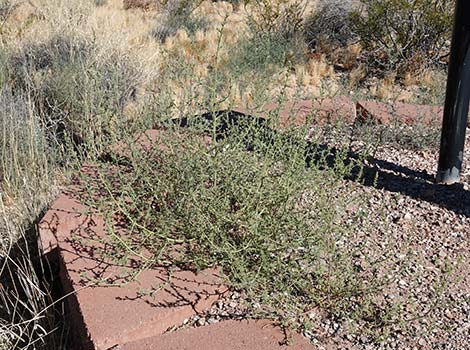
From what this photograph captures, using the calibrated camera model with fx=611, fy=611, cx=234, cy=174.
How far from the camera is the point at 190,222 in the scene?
9.63ft

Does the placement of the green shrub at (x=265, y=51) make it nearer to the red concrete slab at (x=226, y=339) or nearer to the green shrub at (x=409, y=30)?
the green shrub at (x=409, y=30)

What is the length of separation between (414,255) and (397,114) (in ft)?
7.47

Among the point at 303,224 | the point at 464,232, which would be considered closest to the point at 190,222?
the point at 303,224

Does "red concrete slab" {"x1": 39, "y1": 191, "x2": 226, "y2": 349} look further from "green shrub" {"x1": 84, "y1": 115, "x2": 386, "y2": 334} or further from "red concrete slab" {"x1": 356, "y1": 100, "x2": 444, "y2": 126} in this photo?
"red concrete slab" {"x1": 356, "y1": 100, "x2": 444, "y2": 126}

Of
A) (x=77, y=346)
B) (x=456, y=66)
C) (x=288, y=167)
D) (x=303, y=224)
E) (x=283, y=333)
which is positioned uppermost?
(x=456, y=66)

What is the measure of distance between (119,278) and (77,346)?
1.19 ft

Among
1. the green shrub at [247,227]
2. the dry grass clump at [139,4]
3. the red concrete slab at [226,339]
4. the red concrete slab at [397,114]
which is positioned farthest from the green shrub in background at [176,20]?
the red concrete slab at [226,339]

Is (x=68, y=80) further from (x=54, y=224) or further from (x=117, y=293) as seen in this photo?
(x=117, y=293)

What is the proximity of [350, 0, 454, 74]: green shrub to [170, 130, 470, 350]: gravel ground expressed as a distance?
168 inches

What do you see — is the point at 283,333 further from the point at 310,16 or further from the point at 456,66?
the point at 310,16

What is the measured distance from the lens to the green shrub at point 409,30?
852 centimetres

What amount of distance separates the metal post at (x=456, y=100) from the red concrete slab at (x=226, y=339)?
2004mm

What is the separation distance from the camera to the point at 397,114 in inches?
204

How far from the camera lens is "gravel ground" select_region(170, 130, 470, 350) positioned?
2641 mm
